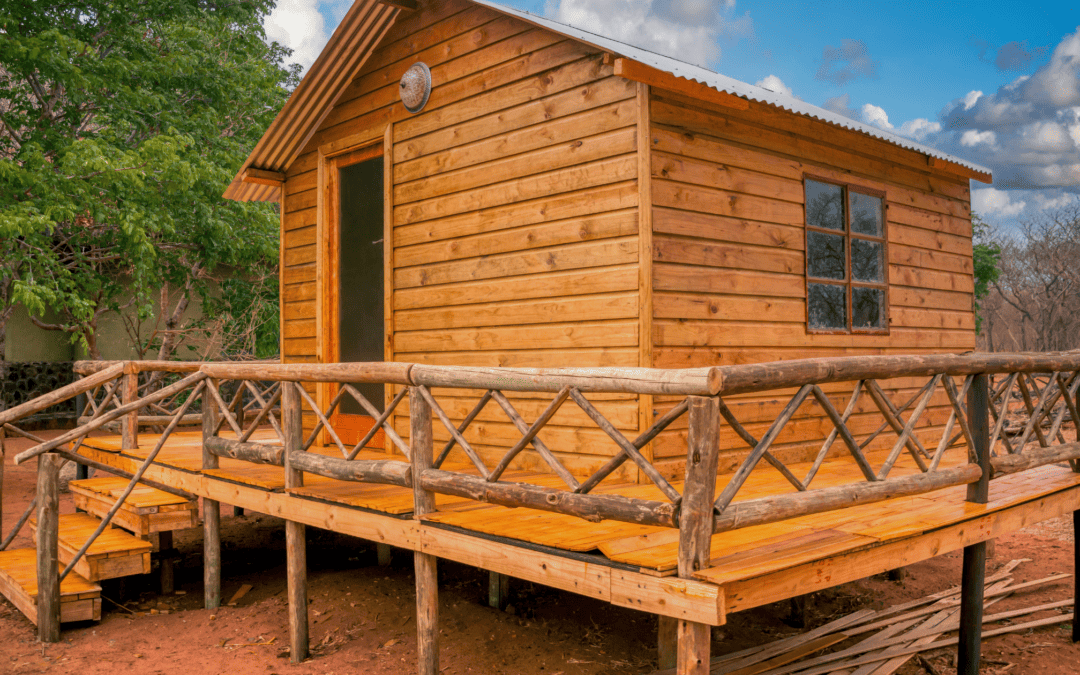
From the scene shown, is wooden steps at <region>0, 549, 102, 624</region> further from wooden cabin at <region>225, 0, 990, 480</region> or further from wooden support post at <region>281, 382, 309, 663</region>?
wooden cabin at <region>225, 0, 990, 480</region>

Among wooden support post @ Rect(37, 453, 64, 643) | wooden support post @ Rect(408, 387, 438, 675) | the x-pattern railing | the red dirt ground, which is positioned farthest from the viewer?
wooden support post @ Rect(37, 453, 64, 643)

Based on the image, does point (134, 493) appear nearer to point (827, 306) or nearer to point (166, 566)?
point (166, 566)

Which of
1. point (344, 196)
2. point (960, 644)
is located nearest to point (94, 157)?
point (344, 196)

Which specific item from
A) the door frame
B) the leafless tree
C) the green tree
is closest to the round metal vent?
the door frame

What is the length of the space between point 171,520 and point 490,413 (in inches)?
115

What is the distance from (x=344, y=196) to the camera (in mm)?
8055

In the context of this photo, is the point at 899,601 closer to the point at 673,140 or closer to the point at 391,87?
the point at 673,140

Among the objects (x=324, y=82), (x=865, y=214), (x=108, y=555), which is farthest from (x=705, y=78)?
(x=108, y=555)

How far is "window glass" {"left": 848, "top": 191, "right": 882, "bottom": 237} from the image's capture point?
23.6 feet

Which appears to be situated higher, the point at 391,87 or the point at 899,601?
the point at 391,87

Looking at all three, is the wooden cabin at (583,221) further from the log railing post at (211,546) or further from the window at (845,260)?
the log railing post at (211,546)

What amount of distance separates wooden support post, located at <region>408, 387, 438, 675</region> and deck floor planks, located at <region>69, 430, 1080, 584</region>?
0.15m

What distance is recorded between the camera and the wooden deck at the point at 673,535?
11.0ft

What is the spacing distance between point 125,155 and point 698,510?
11666 mm
